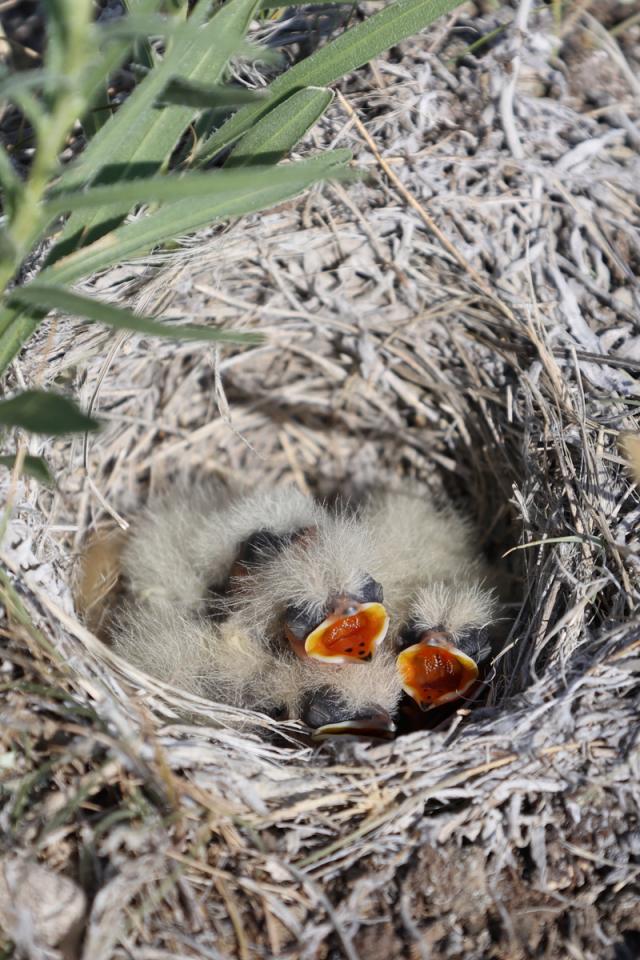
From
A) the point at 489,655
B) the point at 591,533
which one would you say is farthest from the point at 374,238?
the point at 489,655

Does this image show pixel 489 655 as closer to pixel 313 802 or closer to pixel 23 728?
pixel 313 802

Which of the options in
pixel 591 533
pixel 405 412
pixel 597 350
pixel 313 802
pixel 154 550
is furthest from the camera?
pixel 405 412

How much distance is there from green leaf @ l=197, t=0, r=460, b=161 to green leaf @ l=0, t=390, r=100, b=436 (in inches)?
25.1

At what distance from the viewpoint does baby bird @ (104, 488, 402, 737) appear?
153 centimetres

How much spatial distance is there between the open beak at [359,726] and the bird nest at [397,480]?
0.10 metres

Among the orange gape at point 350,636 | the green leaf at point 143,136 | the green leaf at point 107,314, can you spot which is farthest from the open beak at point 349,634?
the green leaf at point 143,136

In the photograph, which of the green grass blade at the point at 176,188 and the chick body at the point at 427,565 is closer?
the green grass blade at the point at 176,188

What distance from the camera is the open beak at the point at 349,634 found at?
154cm

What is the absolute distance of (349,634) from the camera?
156cm

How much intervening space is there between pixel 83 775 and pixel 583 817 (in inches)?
27.1

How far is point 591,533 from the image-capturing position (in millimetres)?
1454

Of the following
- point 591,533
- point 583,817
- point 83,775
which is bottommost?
point 583,817

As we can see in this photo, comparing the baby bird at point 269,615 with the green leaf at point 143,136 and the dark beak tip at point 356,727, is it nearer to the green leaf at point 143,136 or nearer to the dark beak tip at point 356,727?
the dark beak tip at point 356,727

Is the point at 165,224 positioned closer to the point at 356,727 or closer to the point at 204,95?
the point at 204,95
